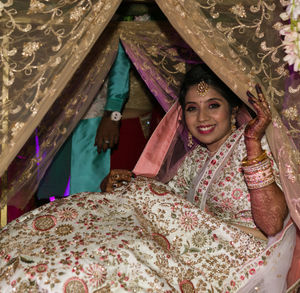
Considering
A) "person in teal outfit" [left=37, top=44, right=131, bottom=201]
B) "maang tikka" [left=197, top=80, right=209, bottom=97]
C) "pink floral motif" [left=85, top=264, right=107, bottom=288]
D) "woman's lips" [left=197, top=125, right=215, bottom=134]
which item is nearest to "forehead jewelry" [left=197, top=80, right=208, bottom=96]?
"maang tikka" [left=197, top=80, right=209, bottom=97]

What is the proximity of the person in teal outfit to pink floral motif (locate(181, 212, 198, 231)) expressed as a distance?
1035 millimetres

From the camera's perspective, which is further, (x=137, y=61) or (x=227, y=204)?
(x=137, y=61)

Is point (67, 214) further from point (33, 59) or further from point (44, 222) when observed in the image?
point (33, 59)

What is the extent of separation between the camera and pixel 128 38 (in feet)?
8.48

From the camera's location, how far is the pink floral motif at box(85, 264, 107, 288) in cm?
151

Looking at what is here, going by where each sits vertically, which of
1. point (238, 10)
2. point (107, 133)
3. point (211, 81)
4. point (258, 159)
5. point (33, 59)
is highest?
point (238, 10)

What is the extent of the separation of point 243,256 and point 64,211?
0.71m

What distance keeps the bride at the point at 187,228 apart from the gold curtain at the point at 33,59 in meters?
0.34

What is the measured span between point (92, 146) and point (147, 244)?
4.54 ft

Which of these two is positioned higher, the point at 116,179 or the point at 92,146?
the point at 116,179

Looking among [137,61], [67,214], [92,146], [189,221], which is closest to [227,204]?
[189,221]

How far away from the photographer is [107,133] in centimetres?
285

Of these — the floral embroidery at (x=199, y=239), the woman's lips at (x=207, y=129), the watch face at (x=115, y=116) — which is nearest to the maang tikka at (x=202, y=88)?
the woman's lips at (x=207, y=129)

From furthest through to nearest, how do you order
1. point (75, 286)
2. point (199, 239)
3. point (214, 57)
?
point (199, 239), point (214, 57), point (75, 286)
